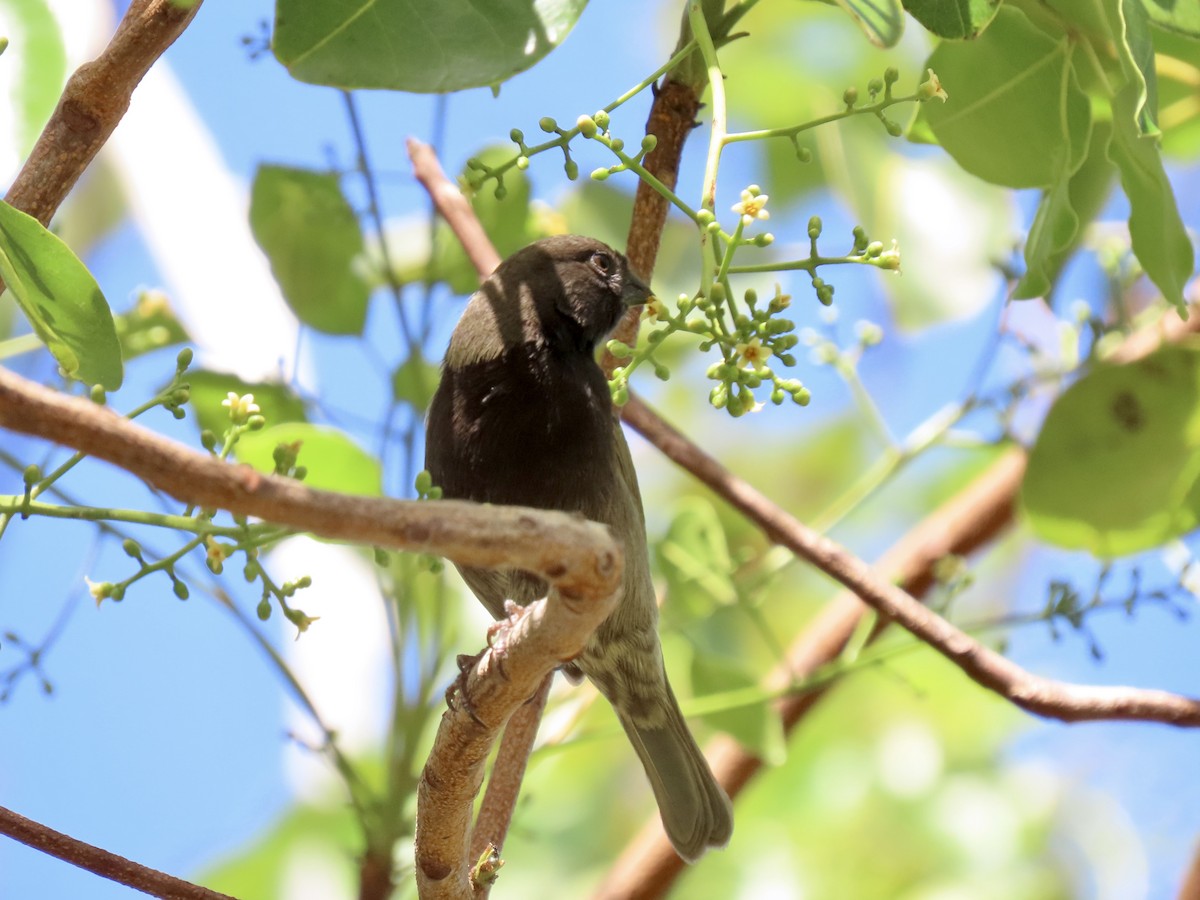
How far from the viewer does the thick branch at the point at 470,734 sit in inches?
63.2

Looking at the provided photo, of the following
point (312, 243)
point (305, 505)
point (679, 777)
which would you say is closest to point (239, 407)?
point (305, 505)

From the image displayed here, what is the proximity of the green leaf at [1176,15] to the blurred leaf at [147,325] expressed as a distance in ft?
6.58

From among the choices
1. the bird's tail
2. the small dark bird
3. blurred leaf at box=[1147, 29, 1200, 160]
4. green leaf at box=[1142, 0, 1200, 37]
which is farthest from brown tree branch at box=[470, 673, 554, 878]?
blurred leaf at box=[1147, 29, 1200, 160]

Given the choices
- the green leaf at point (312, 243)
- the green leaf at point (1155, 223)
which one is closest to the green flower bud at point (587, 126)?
the green leaf at point (1155, 223)

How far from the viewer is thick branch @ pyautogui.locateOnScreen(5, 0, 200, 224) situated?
1.89m

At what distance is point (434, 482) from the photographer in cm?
272

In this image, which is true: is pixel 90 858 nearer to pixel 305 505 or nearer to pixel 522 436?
pixel 305 505

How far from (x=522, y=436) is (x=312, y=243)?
737mm

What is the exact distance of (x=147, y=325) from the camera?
2828 mm

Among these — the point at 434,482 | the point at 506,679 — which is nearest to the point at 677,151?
the point at 434,482

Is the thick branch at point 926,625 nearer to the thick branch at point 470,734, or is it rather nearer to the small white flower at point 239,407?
the thick branch at point 470,734

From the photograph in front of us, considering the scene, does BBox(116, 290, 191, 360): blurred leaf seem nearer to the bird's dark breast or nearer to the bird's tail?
the bird's dark breast

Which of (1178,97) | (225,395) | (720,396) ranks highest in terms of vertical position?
(225,395)

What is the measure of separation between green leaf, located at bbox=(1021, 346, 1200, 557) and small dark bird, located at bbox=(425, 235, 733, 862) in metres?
0.92
